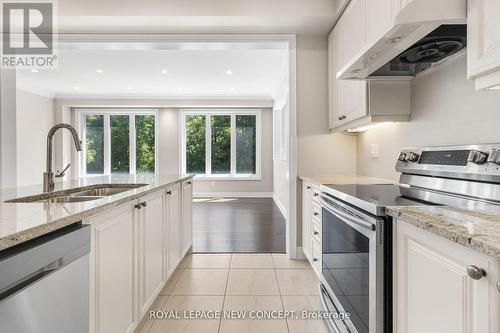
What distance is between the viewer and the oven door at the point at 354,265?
1.19m

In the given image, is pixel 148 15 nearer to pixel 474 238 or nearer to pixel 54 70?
pixel 474 238

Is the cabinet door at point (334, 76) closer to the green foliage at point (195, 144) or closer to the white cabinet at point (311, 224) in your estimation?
the white cabinet at point (311, 224)

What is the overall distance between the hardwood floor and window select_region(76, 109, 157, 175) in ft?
8.27

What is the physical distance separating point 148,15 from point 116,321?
272 centimetres

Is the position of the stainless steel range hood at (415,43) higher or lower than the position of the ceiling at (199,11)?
lower

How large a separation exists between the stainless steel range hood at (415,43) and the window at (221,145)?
6377mm

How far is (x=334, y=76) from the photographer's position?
3.04 metres

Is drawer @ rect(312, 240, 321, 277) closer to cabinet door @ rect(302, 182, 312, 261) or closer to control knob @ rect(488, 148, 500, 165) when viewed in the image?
cabinet door @ rect(302, 182, 312, 261)

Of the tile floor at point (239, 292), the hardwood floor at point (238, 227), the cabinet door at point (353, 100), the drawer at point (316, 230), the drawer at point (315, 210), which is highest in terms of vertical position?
the cabinet door at point (353, 100)

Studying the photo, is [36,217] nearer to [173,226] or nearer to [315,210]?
[173,226]

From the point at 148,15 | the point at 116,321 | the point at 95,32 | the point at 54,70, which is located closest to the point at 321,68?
the point at 148,15

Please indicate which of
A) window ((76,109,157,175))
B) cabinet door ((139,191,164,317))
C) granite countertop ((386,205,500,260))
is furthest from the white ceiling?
granite countertop ((386,205,500,260))

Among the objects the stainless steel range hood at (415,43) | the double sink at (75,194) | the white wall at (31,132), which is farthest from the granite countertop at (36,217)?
the white wall at (31,132)

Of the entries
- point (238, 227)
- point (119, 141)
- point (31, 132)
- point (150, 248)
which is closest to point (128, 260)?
point (150, 248)
